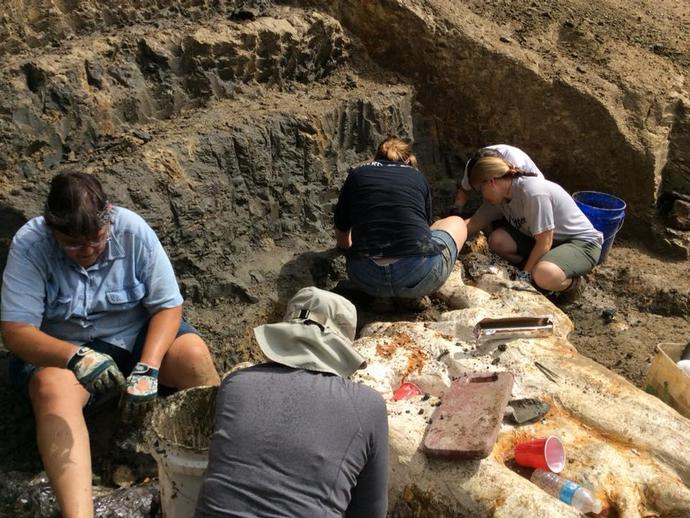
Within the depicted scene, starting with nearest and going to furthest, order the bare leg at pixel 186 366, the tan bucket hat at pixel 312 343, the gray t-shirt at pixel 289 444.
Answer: the gray t-shirt at pixel 289 444
the tan bucket hat at pixel 312 343
the bare leg at pixel 186 366

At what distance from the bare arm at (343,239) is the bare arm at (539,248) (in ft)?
3.78

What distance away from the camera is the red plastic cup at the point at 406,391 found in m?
3.31

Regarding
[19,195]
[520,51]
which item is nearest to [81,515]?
[19,195]

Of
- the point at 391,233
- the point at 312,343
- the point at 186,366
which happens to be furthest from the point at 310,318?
the point at 391,233

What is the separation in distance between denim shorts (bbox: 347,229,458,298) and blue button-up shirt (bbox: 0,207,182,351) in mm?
1326

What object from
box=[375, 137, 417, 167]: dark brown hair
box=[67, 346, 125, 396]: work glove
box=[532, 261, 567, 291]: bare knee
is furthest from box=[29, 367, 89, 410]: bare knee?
box=[532, 261, 567, 291]: bare knee

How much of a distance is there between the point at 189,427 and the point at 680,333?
331 cm

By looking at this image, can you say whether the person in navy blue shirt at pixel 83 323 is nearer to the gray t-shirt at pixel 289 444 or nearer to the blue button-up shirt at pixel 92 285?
the blue button-up shirt at pixel 92 285

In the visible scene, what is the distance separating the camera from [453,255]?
14.4 feet

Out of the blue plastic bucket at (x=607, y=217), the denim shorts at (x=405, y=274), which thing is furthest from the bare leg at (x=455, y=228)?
the blue plastic bucket at (x=607, y=217)

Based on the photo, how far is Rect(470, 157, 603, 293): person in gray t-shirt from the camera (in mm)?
4559

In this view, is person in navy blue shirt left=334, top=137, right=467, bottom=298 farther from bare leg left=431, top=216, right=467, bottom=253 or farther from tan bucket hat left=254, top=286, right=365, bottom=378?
tan bucket hat left=254, top=286, right=365, bottom=378

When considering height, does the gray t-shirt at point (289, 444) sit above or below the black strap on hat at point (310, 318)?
below

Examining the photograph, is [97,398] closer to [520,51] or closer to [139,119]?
[139,119]
